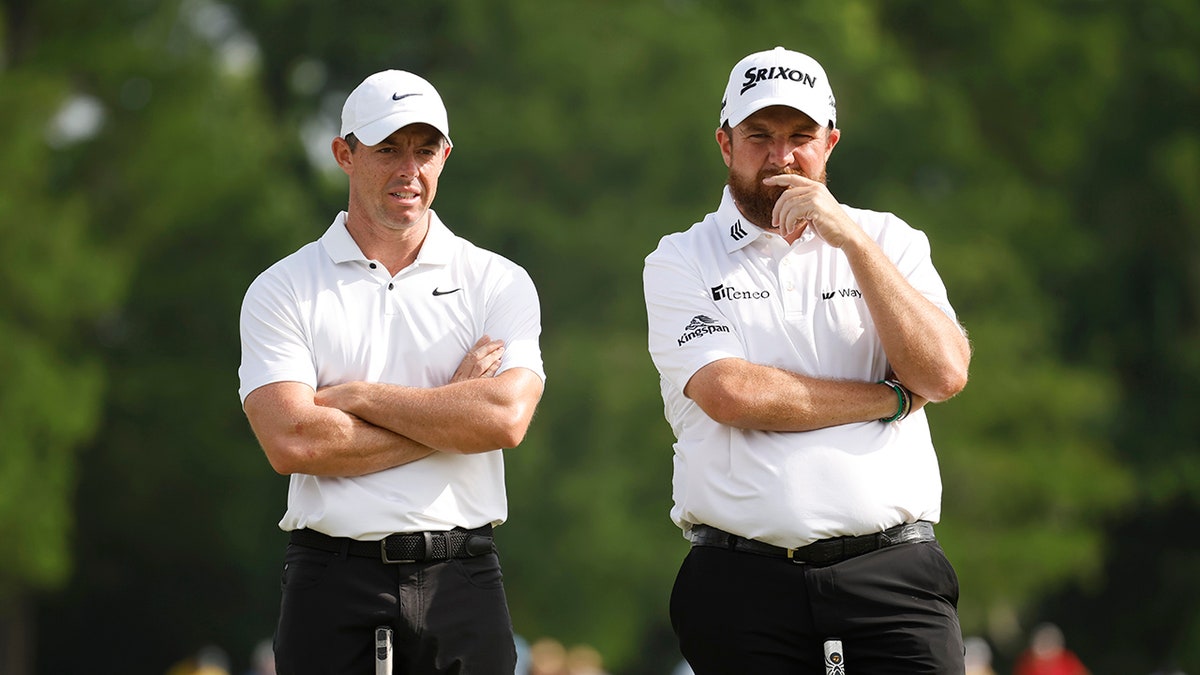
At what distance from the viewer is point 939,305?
5.45 m

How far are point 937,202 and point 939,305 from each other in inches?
912

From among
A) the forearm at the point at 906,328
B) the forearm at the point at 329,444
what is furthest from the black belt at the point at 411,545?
the forearm at the point at 906,328

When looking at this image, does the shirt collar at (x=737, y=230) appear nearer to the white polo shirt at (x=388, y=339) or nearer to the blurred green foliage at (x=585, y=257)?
the white polo shirt at (x=388, y=339)

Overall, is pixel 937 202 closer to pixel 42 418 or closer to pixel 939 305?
pixel 42 418

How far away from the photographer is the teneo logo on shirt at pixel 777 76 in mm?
5422

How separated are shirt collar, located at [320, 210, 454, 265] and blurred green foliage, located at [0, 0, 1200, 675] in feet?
60.8

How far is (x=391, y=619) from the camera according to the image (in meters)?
5.30

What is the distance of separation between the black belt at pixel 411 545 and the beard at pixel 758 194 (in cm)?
125

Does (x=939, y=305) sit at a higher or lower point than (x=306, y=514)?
higher

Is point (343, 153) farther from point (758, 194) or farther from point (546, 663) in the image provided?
point (546, 663)

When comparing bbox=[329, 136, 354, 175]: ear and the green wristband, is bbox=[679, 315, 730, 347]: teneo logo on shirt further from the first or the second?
bbox=[329, 136, 354, 175]: ear

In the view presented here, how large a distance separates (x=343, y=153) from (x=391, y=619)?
1.47 m

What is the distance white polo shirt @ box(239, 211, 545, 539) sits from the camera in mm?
5371

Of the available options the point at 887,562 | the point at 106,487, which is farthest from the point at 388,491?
the point at 106,487
